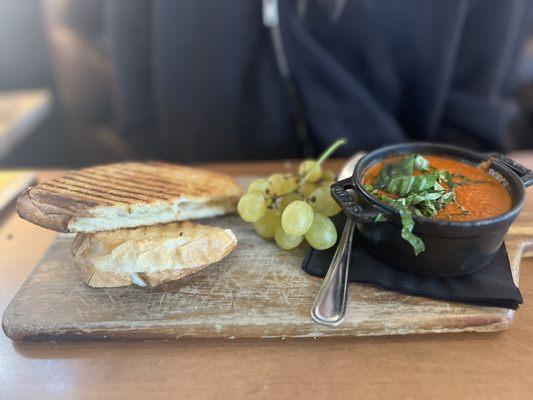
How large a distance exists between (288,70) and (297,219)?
2.64ft

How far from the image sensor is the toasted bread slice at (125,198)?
917mm

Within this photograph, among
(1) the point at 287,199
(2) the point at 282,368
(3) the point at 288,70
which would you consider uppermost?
(3) the point at 288,70

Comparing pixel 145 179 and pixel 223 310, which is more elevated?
pixel 145 179

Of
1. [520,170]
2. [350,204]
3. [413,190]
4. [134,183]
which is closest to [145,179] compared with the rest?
[134,183]

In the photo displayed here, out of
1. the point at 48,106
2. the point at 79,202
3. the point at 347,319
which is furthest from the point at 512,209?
the point at 48,106

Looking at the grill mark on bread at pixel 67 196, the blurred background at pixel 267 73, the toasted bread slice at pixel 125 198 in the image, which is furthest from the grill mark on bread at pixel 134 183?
the blurred background at pixel 267 73

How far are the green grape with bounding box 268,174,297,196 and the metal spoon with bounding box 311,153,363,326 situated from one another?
181mm

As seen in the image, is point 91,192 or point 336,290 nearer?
point 336,290

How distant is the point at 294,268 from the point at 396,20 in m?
1.05

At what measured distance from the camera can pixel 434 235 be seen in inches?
31.2

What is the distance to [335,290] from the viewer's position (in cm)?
86

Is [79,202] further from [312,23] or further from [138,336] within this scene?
[312,23]

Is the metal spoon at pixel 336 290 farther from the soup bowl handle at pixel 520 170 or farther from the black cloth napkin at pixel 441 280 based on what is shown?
the soup bowl handle at pixel 520 170

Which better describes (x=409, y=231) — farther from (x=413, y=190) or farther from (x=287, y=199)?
(x=287, y=199)
